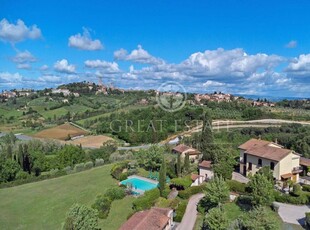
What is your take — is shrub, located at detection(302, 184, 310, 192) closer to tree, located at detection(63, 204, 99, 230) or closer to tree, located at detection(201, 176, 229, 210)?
tree, located at detection(201, 176, 229, 210)

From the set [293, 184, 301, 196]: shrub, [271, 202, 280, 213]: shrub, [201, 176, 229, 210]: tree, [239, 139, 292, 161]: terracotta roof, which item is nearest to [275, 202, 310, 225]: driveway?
[271, 202, 280, 213]: shrub

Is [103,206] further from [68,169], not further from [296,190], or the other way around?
[68,169]

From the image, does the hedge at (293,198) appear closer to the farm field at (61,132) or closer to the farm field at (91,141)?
the farm field at (91,141)

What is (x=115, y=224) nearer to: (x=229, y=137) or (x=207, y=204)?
(x=207, y=204)

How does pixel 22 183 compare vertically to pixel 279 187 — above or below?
below

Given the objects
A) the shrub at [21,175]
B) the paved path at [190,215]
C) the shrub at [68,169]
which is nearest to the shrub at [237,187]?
the paved path at [190,215]

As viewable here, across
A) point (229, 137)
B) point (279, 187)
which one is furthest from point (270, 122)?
point (279, 187)
